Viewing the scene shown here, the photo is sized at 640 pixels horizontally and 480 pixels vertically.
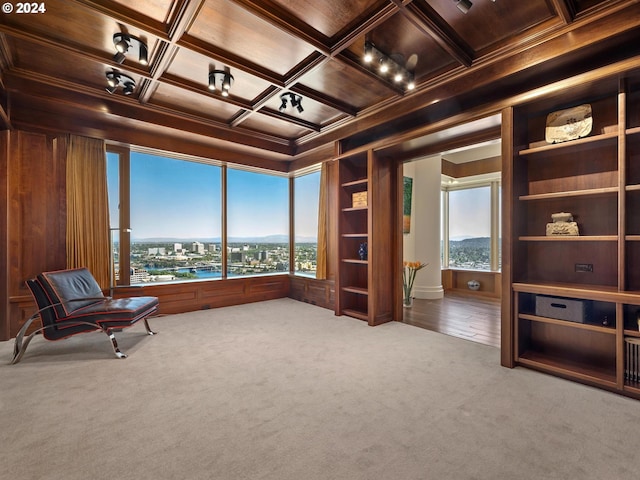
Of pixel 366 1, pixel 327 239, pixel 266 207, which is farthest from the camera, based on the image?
pixel 266 207

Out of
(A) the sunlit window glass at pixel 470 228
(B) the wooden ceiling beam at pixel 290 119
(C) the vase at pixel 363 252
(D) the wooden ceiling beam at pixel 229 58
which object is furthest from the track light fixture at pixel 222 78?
(A) the sunlit window glass at pixel 470 228

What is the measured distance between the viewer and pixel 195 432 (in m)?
1.84

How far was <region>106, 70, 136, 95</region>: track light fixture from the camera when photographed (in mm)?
3245

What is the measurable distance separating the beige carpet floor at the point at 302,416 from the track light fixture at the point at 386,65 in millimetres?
2889

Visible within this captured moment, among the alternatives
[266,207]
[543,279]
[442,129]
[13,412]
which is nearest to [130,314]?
[13,412]

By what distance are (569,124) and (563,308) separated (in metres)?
1.62

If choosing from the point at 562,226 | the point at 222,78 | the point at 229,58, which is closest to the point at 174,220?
the point at 222,78

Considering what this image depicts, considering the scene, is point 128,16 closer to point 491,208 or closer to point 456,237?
point 491,208

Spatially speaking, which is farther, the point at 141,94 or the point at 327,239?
the point at 327,239

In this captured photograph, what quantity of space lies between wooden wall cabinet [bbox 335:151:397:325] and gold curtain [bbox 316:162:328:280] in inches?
23.3

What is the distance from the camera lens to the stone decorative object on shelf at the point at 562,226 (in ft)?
8.59

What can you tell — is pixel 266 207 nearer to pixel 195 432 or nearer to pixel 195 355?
pixel 195 355

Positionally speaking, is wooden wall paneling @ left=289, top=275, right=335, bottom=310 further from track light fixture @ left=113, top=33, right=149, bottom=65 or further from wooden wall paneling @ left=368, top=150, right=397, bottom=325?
track light fixture @ left=113, top=33, right=149, bottom=65

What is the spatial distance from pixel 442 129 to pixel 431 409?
9.04 feet
